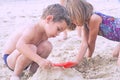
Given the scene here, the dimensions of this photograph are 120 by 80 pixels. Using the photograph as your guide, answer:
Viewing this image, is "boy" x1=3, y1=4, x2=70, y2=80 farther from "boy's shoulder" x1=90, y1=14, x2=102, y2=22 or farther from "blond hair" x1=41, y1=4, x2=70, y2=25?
"boy's shoulder" x1=90, y1=14, x2=102, y2=22

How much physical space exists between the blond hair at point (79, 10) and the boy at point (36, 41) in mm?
320

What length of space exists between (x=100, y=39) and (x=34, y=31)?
151cm

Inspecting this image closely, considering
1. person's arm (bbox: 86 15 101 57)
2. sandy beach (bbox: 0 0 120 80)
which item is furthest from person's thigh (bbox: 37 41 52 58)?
person's arm (bbox: 86 15 101 57)

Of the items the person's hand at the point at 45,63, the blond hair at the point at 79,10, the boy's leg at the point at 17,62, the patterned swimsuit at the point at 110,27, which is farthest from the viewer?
the patterned swimsuit at the point at 110,27

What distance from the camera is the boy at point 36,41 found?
234 centimetres

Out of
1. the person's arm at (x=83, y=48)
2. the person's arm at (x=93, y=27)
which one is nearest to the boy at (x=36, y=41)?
the person's arm at (x=83, y=48)

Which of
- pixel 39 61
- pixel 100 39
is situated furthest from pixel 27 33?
pixel 100 39

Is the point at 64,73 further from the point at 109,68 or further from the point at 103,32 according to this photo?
the point at 103,32

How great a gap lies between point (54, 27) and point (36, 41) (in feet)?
0.75

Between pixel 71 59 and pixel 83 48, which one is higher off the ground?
pixel 83 48

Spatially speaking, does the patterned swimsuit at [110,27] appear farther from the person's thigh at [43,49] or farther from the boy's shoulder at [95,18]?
the person's thigh at [43,49]

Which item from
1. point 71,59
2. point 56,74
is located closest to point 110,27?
point 71,59

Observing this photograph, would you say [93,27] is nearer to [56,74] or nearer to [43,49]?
[43,49]

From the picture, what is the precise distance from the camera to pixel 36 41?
2.50 meters
